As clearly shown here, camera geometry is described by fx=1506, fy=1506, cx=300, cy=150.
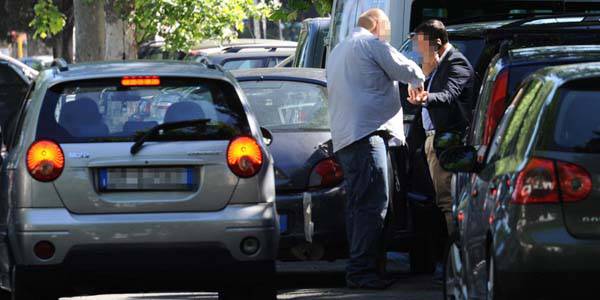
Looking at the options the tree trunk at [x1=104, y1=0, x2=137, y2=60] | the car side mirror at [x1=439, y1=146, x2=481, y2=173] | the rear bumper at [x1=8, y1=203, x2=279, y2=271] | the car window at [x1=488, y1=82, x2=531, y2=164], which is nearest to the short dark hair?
the rear bumper at [x1=8, y1=203, x2=279, y2=271]

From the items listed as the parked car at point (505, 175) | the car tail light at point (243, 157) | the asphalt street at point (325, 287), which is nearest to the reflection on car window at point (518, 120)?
the parked car at point (505, 175)

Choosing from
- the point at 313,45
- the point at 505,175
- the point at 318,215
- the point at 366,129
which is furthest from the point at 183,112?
the point at 313,45

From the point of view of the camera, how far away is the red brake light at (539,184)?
619cm

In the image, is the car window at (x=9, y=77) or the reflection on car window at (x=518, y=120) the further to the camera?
the car window at (x=9, y=77)

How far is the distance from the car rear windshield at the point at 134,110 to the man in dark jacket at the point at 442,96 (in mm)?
2394

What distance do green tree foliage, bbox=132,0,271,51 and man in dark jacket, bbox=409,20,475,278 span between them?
1833cm

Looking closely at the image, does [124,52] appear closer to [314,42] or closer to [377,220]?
[314,42]

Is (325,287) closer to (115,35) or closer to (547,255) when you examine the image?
(547,255)

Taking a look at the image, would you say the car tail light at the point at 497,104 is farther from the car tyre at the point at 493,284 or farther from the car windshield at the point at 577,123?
the car windshield at the point at 577,123

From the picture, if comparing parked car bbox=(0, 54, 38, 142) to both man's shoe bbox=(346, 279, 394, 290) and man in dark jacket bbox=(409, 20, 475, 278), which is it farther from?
man's shoe bbox=(346, 279, 394, 290)

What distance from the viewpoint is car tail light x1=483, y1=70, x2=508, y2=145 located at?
27.7 ft

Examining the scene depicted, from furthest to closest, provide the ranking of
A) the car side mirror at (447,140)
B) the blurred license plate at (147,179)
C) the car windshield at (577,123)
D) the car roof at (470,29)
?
1. the car roof at (470,29)
2. the car side mirror at (447,140)
3. the blurred license plate at (147,179)
4. the car windshield at (577,123)

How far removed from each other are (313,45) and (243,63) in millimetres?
2552

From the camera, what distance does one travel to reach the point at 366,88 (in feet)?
34.7
